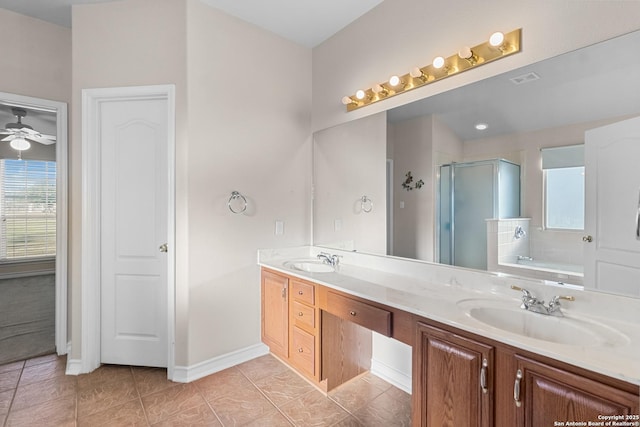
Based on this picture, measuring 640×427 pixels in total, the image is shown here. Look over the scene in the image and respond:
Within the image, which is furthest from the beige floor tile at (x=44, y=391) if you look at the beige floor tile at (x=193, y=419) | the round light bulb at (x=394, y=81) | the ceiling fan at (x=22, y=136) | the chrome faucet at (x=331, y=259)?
the round light bulb at (x=394, y=81)

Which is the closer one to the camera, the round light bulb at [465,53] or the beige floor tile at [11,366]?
the round light bulb at [465,53]

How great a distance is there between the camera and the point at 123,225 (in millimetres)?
2395

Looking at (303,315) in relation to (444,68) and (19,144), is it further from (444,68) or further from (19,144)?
(19,144)

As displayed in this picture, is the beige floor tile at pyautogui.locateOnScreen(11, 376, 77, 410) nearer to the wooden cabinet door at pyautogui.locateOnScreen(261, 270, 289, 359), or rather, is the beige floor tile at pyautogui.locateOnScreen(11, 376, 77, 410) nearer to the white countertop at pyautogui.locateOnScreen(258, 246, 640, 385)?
the wooden cabinet door at pyautogui.locateOnScreen(261, 270, 289, 359)

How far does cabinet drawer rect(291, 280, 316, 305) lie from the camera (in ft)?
6.64

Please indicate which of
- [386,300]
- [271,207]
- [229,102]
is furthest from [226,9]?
[386,300]

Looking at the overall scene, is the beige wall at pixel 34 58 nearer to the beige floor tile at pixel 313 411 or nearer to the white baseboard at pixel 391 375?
the beige floor tile at pixel 313 411

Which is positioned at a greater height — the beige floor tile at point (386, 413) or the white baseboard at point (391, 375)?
the white baseboard at point (391, 375)

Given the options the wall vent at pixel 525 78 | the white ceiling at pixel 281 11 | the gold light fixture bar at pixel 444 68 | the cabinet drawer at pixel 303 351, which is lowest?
the cabinet drawer at pixel 303 351

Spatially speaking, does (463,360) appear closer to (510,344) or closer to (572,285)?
(510,344)

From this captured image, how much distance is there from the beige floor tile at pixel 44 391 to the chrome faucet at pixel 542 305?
2743 millimetres

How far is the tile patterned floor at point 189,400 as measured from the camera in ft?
6.02

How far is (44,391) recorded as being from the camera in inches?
82.8

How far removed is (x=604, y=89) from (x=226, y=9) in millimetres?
2400
